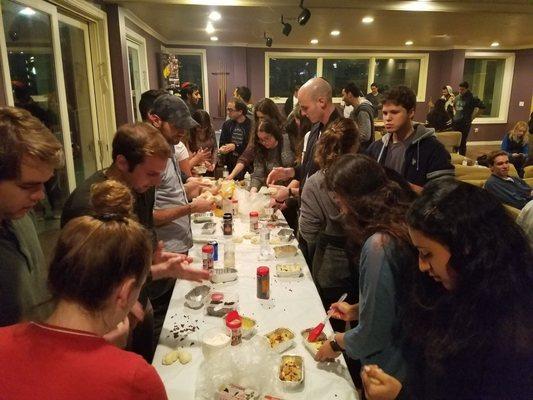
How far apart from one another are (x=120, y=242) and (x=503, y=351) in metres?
0.94

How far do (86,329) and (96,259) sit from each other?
0.15m

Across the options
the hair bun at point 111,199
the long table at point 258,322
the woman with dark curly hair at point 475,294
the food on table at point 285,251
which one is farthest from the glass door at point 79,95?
the woman with dark curly hair at point 475,294

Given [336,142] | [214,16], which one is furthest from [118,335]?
[214,16]

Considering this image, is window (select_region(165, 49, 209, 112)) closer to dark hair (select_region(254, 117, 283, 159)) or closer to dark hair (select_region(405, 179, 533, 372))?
dark hair (select_region(254, 117, 283, 159))

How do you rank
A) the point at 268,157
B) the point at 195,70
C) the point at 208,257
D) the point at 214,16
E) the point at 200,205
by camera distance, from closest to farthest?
the point at 208,257 < the point at 200,205 < the point at 268,157 < the point at 214,16 < the point at 195,70

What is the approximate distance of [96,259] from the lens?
834 mm

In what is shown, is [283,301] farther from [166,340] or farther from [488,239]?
[488,239]

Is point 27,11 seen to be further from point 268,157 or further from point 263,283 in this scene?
point 263,283

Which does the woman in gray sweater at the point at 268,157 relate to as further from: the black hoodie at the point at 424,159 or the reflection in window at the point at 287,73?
the reflection in window at the point at 287,73

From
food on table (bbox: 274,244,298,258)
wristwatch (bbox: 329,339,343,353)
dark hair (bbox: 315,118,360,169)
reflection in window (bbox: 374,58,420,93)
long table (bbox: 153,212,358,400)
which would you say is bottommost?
long table (bbox: 153,212,358,400)

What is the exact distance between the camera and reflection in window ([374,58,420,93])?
1113 centimetres

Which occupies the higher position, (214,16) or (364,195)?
(214,16)

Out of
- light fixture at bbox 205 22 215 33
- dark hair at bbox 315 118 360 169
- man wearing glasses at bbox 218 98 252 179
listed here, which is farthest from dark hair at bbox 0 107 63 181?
light fixture at bbox 205 22 215 33

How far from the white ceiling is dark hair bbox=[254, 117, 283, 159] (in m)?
2.00
